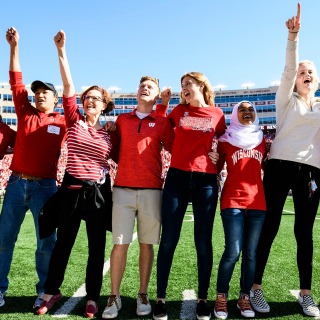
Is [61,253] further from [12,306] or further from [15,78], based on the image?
[15,78]

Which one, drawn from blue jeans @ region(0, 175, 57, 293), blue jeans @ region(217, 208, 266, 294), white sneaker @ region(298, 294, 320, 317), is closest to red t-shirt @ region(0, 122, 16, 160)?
blue jeans @ region(0, 175, 57, 293)

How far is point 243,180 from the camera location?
356 centimetres

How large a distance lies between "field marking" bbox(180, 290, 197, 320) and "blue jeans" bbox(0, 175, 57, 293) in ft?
4.80

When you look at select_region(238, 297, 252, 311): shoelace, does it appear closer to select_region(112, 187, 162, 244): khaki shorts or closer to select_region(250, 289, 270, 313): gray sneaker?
select_region(250, 289, 270, 313): gray sneaker

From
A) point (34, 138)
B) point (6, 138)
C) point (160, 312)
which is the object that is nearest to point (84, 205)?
point (34, 138)

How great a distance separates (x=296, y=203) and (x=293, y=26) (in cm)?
168

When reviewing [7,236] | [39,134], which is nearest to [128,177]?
[39,134]

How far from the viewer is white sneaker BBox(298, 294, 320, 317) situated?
11.4 feet

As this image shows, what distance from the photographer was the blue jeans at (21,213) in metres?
3.82

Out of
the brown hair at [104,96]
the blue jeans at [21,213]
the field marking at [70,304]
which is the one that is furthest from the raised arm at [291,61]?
the field marking at [70,304]

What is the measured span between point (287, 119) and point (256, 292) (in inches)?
68.2

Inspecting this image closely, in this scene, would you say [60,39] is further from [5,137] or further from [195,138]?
[195,138]

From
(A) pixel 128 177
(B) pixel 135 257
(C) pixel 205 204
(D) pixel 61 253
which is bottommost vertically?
(B) pixel 135 257

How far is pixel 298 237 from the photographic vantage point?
3730 millimetres
